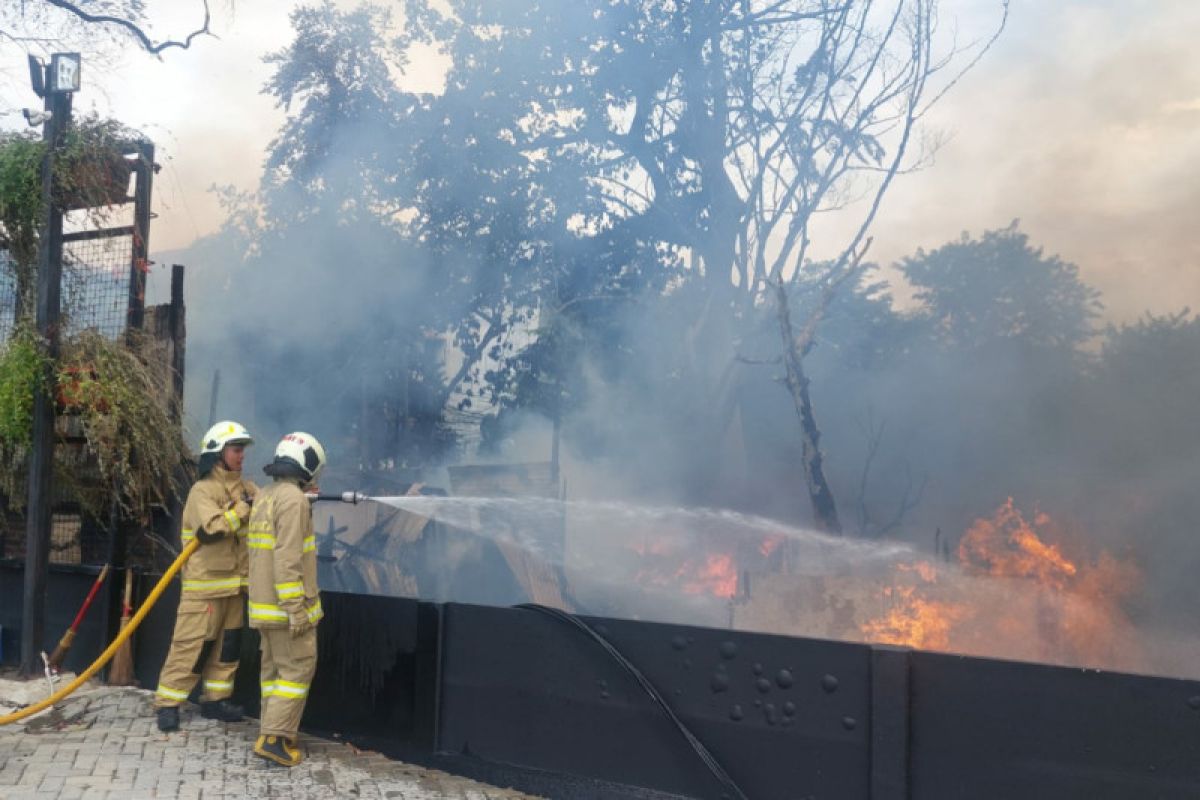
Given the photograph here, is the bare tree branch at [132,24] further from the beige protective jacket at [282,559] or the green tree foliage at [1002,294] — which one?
the green tree foliage at [1002,294]

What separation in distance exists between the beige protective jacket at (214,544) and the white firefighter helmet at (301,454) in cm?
68

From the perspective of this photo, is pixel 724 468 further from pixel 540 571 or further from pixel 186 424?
pixel 186 424

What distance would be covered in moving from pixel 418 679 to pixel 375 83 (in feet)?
39.8

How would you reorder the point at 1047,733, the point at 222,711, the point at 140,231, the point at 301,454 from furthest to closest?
the point at 140,231 → the point at 222,711 → the point at 301,454 → the point at 1047,733

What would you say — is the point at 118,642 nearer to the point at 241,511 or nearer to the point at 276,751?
the point at 241,511

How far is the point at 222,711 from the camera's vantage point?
5805 mm

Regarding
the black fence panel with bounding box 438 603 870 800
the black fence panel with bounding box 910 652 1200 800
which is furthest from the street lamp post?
the black fence panel with bounding box 910 652 1200 800

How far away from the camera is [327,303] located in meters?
15.2

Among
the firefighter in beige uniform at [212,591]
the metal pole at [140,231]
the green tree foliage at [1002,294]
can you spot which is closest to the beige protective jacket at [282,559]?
the firefighter in beige uniform at [212,591]

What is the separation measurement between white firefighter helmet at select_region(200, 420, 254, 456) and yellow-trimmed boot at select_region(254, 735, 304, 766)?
178cm

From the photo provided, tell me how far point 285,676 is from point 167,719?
0.99 meters

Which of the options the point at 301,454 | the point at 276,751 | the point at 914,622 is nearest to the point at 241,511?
the point at 301,454

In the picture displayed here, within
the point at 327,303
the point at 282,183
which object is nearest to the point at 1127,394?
the point at 327,303

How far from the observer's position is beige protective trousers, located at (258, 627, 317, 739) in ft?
16.4
